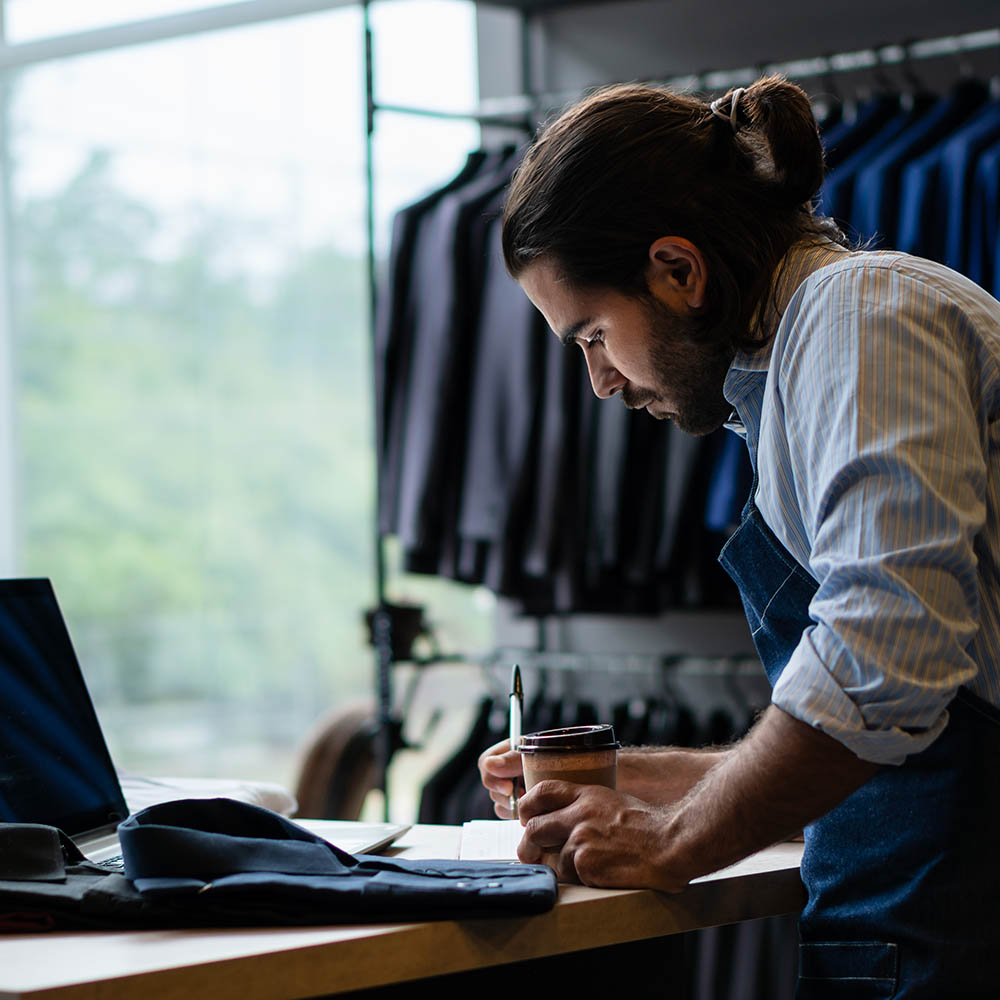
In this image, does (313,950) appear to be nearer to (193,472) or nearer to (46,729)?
(46,729)

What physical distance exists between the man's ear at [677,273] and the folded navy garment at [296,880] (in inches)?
22.1

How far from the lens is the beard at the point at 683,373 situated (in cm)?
133

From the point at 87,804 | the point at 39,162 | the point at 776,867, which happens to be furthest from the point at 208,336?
the point at 776,867

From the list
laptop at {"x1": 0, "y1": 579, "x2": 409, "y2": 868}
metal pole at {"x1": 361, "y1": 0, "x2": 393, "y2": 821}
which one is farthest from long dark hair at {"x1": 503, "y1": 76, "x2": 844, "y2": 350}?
metal pole at {"x1": 361, "y1": 0, "x2": 393, "y2": 821}

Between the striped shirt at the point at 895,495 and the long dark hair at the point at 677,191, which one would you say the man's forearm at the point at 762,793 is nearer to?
the striped shirt at the point at 895,495

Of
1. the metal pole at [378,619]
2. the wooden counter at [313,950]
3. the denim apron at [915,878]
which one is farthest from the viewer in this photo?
the metal pole at [378,619]

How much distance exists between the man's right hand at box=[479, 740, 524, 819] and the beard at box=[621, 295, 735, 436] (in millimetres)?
404

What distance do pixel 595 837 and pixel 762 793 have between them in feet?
0.52

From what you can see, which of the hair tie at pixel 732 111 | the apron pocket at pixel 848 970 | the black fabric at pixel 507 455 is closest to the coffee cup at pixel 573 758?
the apron pocket at pixel 848 970

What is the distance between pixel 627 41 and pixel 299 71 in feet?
5.79

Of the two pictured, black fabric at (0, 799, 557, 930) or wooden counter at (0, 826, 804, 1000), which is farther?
black fabric at (0, 799, 557, 930)

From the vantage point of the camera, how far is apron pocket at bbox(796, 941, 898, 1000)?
1174mm

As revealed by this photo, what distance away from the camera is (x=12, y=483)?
479 centimetres

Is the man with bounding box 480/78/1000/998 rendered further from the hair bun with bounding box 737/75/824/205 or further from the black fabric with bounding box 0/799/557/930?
the black fabric with bounding box 0/799/557/930
